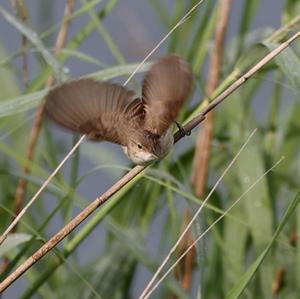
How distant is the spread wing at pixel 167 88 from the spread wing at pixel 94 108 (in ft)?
0.09

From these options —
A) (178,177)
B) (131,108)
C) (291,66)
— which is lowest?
(178,177)

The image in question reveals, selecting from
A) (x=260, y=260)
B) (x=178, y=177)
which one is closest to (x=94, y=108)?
(x=260, y=260)

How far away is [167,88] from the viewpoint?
0.91m

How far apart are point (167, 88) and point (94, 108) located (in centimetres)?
8

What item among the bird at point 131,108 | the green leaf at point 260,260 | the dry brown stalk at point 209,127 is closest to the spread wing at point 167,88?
the bird at point 131,108

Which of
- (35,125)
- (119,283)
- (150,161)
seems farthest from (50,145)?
(150,161)

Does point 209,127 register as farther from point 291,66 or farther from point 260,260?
point 260,260

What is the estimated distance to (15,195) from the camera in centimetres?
164

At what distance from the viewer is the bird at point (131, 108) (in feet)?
2.86

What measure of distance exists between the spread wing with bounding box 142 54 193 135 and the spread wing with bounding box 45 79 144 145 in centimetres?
3

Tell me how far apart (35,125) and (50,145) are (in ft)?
0.15

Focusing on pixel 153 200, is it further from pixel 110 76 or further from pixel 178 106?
pixel 178 106

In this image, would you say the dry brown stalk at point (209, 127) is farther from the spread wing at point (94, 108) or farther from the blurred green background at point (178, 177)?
the spread wing at point (94, 108)

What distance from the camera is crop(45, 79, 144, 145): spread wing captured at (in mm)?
865
